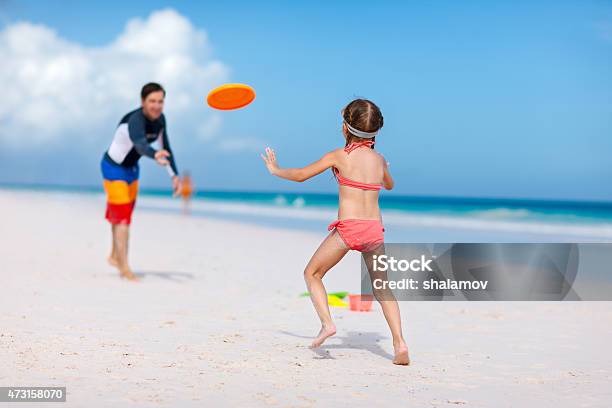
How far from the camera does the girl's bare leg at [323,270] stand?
15.1 ft

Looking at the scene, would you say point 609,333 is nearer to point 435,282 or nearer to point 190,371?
point 435,282

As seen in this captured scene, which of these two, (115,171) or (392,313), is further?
(115,171)

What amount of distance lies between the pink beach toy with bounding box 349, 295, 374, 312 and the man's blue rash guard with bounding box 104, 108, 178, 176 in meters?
2.54

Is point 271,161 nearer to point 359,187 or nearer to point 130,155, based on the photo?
point 359,187

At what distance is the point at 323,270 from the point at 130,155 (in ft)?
13.6

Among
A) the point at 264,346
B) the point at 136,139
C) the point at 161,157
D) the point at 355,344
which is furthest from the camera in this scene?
the point at 136,139

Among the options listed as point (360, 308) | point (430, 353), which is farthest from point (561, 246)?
point (430, 353)

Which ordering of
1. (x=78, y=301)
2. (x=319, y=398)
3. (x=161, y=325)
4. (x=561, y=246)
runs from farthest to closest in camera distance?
(x=561, y=246) → (x=78, y=301) → (x=161, y=325) → (x=319, y=398)

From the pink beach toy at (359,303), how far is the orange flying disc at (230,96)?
7.04ft

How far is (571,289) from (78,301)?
18.1ft

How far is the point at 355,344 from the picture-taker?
5270 mm

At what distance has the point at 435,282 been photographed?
8508mm

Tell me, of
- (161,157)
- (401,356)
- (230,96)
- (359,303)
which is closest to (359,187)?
(401,356)

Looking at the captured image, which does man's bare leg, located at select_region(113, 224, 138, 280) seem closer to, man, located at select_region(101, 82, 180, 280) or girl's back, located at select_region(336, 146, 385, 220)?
man, located at select_region(101, 82, 180, 280)
